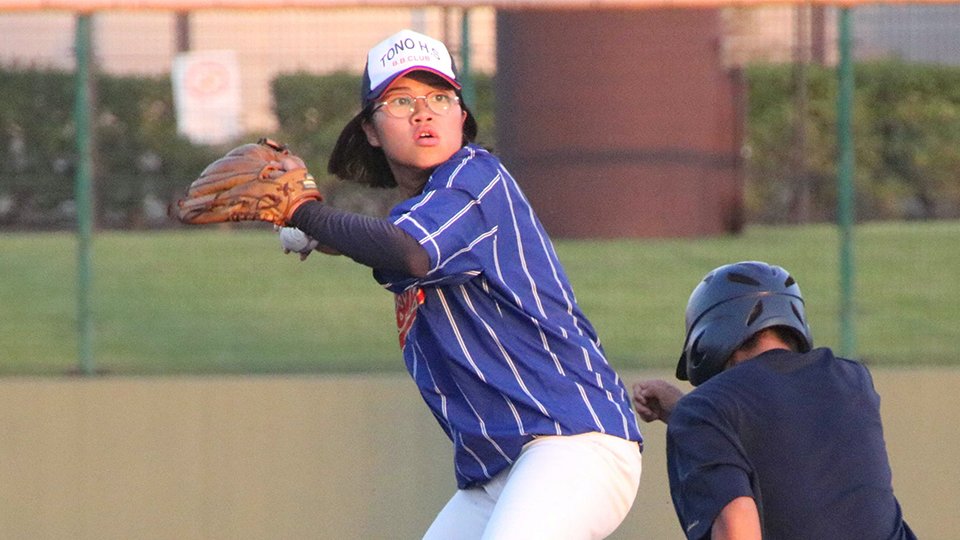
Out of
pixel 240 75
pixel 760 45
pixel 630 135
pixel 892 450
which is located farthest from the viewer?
pixel 630 135

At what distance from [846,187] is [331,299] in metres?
2.35

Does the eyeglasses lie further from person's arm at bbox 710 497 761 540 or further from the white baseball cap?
person's arm at bbox 710 497 761 540

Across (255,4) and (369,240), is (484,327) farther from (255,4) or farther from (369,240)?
(255,4)

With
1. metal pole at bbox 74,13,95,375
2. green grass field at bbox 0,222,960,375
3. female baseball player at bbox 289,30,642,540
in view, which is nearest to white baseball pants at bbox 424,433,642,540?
female baseball player at bbox 289,30,642,540

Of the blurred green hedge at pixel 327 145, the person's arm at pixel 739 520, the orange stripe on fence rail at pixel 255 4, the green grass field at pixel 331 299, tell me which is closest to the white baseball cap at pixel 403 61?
the person's arm at pixel 739 520

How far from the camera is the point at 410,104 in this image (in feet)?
12.4

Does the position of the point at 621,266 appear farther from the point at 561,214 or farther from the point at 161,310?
the point at 161,310

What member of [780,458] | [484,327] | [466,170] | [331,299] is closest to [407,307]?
[484,327]

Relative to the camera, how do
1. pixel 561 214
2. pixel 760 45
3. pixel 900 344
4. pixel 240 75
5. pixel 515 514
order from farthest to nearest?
1. pixel 760 45
2. pixel 561 214
3. pixel 240 75
4. pixel 900 344
5. pixel 515 514

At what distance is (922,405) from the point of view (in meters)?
6.23

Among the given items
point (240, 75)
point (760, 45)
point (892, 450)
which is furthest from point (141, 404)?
point (760, 45)

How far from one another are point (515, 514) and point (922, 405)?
3148 millimetres

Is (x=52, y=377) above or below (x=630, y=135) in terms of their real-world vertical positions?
below

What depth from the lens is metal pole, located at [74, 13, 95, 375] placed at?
6629mm
